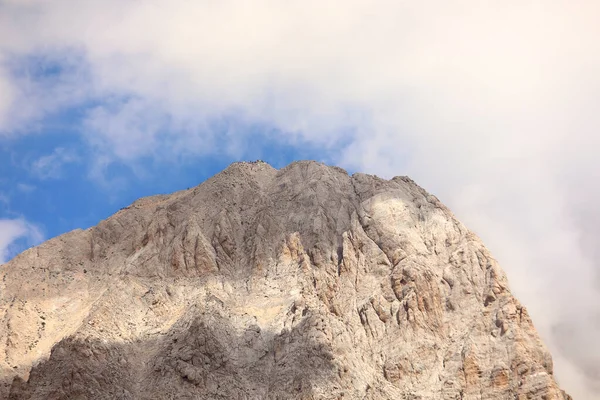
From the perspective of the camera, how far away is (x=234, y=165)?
389 ft

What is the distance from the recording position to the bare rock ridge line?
88688 mm

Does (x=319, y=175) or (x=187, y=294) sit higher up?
(x=319, y=175)

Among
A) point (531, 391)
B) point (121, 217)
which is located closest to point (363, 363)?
point (531, 391)

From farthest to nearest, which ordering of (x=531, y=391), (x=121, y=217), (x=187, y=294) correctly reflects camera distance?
1. (x=121, y=217)
2. (x=187, y=294)
3. (x=531, y=391)

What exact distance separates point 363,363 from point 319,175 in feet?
98.5

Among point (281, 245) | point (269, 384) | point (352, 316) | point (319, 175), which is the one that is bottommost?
point (269, 384)

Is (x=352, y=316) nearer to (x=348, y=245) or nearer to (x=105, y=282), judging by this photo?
(x=348, y=245)

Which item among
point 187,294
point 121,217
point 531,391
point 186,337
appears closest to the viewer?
point 531,391

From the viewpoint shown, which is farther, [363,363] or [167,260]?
[167,260]

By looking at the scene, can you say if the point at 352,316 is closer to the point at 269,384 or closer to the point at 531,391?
the point at 269,384

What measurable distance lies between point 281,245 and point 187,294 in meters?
11.8

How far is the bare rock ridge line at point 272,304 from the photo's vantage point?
8869cm

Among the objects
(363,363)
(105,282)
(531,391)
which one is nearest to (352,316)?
(363,363)

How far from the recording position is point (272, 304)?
98062mm
